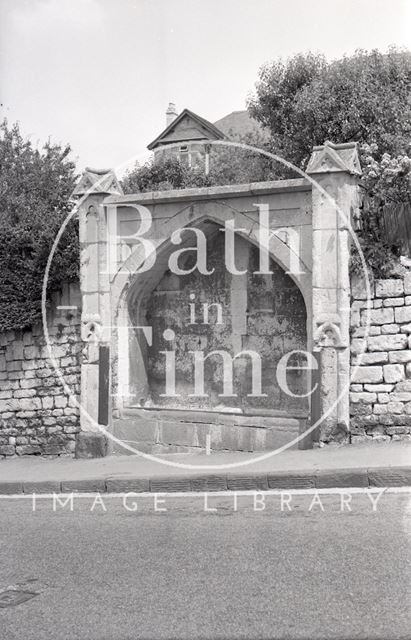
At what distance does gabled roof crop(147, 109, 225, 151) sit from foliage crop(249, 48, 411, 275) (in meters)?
14.2

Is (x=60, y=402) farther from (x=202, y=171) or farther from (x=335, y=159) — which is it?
(x=202, y=171)

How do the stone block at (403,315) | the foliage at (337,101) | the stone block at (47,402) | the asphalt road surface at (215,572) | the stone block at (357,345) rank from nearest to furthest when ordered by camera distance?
the asphalt road surface at (215,572) → the stone block at (403,315) → the stone block at (357,345) → the stone block at (47,402) → the foliage at (337,101)

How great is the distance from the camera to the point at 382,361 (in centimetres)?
1056

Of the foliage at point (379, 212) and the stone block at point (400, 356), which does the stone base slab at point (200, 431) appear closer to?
the stone block at point (400, 356)

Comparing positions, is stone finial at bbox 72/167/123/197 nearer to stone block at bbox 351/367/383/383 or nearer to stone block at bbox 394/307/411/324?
stone block at bbox 351/367/383/383

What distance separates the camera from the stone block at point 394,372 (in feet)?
34.4

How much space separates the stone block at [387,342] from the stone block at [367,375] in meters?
0.26

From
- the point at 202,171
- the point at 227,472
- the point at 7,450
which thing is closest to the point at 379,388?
the point at 227,472

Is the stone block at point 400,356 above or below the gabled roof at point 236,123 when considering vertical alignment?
below

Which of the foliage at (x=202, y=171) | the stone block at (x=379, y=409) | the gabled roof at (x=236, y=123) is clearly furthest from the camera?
the gabled roof at (x=236, y=123)

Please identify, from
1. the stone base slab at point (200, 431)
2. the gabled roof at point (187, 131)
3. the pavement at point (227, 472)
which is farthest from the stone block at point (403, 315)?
the gabled roof at point (187, 131)

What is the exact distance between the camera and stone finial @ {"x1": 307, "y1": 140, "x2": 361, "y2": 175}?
1062cm

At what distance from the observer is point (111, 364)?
40.0ft

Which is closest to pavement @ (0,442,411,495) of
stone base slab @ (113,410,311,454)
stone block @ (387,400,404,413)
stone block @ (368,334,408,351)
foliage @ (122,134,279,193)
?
stone base slab @ (113,410,311,454)
